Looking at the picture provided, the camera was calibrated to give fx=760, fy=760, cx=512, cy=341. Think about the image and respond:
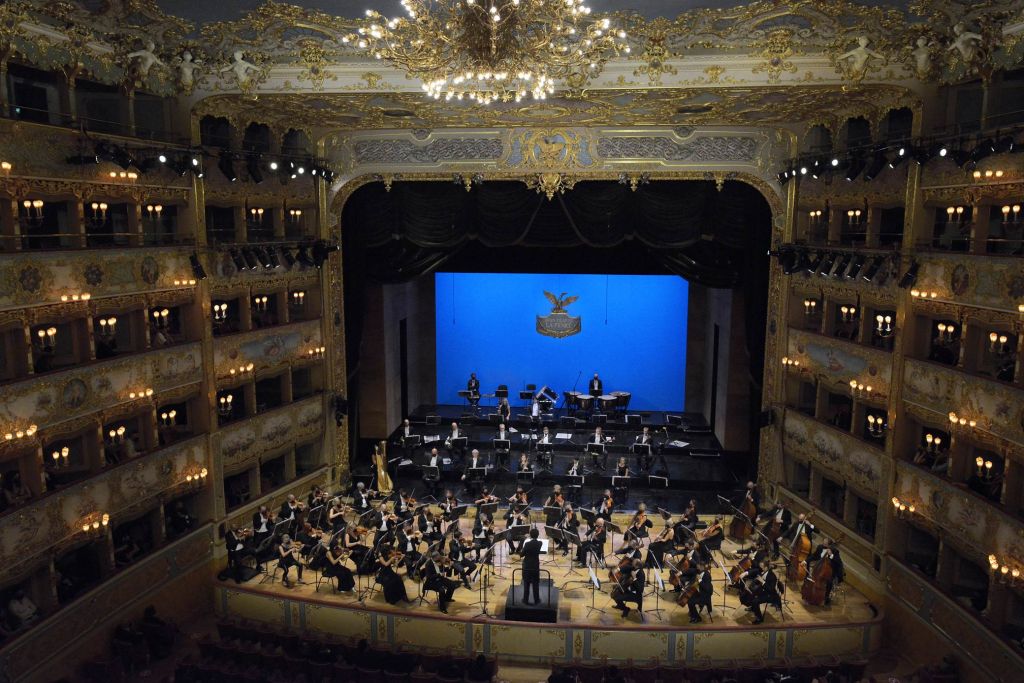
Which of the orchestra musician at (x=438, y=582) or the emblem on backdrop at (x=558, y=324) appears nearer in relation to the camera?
the orchestra musician at (x=438, y=582)

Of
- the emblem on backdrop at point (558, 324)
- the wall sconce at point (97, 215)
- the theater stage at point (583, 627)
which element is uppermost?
the wall sconce at point (97, 215)

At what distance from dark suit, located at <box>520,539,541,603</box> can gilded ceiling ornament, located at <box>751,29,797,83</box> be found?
8692 mm

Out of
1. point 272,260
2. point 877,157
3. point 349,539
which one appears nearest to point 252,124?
point 272,260

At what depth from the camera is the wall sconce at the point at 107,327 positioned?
13.0 m

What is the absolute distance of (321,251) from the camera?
1697 cm

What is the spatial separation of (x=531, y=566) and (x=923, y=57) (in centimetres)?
1010

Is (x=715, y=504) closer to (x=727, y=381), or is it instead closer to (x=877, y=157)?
(x=727, y=381)

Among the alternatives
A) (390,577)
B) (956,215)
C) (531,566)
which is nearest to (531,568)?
(531,566)

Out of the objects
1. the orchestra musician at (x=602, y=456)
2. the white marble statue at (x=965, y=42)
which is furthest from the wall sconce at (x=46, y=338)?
the white marble statue at (x=965, y=42)

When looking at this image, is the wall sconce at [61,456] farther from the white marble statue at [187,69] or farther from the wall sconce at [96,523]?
the white marble statue at [187,69]

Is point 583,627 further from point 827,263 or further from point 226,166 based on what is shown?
point 226,166

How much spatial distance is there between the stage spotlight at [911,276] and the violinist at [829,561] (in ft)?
15.5

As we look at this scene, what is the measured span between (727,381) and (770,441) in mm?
2763

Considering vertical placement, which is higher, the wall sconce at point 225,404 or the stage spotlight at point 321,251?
the stage spotlight at point 321,251
